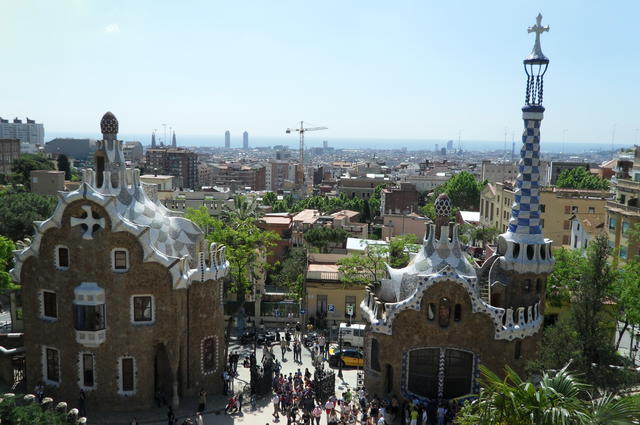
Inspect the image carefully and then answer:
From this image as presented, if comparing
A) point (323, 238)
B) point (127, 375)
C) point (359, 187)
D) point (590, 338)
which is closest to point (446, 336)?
point (590, 338)

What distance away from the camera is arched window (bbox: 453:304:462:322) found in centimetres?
2872

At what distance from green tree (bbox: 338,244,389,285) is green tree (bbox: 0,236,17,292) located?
70.9ft

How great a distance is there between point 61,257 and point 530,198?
2292 cm

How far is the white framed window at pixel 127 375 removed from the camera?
2927 centimetres

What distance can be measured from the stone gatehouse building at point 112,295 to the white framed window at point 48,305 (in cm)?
5

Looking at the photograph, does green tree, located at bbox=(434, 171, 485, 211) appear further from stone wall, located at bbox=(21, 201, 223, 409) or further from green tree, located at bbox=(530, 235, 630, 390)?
stone wall, located at bbox=(21, 201, 223, 409)

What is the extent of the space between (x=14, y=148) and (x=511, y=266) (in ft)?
399

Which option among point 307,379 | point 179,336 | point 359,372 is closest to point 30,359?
point 179,336

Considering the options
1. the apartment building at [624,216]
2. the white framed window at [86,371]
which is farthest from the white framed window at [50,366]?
the apartment building at [624,216]

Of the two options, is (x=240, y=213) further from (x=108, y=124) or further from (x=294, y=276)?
(x=108, y=124)

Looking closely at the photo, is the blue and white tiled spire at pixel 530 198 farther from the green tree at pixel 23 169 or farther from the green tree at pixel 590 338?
the green tree at pixel 23 169

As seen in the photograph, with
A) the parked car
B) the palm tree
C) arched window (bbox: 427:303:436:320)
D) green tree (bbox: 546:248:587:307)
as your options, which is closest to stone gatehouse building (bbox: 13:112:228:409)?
the parked car

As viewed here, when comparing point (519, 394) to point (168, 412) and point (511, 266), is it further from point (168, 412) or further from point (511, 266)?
point (168, 412)

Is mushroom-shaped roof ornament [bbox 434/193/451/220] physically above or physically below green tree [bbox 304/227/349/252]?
above
